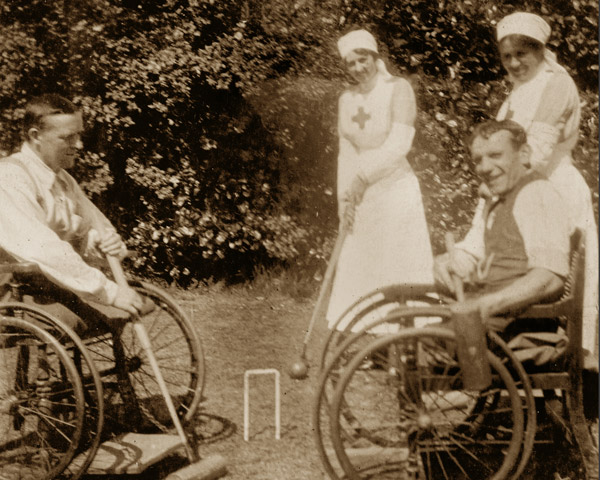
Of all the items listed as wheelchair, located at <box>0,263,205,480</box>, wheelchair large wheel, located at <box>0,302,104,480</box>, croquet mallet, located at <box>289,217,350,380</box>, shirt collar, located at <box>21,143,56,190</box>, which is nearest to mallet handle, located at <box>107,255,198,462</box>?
wheelchair, located at <box>0,263,205,480</box>

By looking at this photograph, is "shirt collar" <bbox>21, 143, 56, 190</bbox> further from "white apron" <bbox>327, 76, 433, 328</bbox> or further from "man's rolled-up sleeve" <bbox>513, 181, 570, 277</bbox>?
"man's rolled-up sleeve" <bbox>513, 181, 570, 277</bbox>

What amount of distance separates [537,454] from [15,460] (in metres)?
2.26

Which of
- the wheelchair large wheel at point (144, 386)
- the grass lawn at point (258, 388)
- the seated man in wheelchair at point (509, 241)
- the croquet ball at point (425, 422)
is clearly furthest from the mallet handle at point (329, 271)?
the croquet ball at point (425, 422)

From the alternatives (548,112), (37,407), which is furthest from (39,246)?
(548,112)

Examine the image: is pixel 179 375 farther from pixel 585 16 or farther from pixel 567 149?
pixel 585 16

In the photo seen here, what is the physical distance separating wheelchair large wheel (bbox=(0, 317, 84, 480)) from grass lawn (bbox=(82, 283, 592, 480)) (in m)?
0.47

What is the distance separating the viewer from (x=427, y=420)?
326 cm

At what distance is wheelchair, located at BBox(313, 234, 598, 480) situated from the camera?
10.4ft

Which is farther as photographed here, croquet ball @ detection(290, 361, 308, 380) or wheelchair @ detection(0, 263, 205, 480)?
croquet ball @ detection(290, 361, 308, 380)

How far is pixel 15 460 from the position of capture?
3852mm

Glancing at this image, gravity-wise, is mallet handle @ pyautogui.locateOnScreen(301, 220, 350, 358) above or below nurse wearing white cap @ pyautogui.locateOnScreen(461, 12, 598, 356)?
below

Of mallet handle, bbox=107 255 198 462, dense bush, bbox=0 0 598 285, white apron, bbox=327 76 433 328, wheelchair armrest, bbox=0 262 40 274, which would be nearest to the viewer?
wheelchair armrest, bbox=0 262 40 274

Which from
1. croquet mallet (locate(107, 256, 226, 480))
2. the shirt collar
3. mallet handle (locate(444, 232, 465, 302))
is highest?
the shirt collar

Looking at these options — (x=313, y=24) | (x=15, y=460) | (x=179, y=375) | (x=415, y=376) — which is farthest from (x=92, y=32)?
(x=415, y=376)
